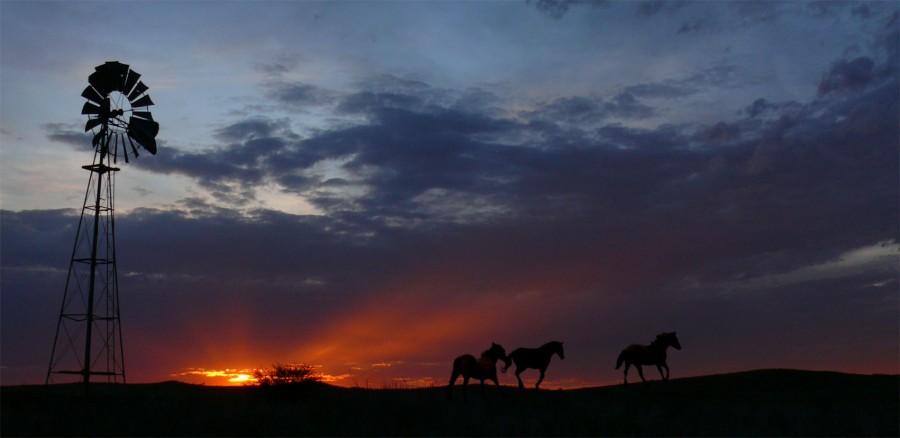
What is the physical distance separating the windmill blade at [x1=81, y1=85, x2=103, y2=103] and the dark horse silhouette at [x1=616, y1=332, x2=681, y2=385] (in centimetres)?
2836

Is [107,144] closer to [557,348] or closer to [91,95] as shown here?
[91,95]

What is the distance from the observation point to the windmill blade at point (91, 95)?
39.1m

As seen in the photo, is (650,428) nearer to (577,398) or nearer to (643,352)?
(577,398)

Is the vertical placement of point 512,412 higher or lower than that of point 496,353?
lower

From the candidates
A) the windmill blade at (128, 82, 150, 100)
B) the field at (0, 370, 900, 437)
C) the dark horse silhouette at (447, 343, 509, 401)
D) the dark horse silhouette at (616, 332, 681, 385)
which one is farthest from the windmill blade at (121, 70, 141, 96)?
the dark horse silhouette at (616, 332, 681, 385)

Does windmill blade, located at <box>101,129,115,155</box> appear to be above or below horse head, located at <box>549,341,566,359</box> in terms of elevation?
above

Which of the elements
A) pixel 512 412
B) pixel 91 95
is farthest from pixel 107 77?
pixel 512 412

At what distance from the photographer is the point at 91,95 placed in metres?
39.2

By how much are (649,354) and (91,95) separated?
1167 inches

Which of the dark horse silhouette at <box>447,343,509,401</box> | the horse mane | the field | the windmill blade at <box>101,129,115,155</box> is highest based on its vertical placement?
the windmill blade at <box>101,129,115,155</box>

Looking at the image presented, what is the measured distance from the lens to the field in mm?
21938

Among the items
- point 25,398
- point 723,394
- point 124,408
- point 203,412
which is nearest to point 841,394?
point 723,394

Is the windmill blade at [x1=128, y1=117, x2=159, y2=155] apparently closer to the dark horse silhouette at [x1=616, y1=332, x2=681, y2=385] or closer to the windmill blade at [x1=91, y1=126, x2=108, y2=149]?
the windmill blade at [x1=91, y1=126, x2=108, y2=149]

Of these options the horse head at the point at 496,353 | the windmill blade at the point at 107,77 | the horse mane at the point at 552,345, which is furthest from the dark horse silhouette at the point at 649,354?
the windmill blade at the point at 107,77
